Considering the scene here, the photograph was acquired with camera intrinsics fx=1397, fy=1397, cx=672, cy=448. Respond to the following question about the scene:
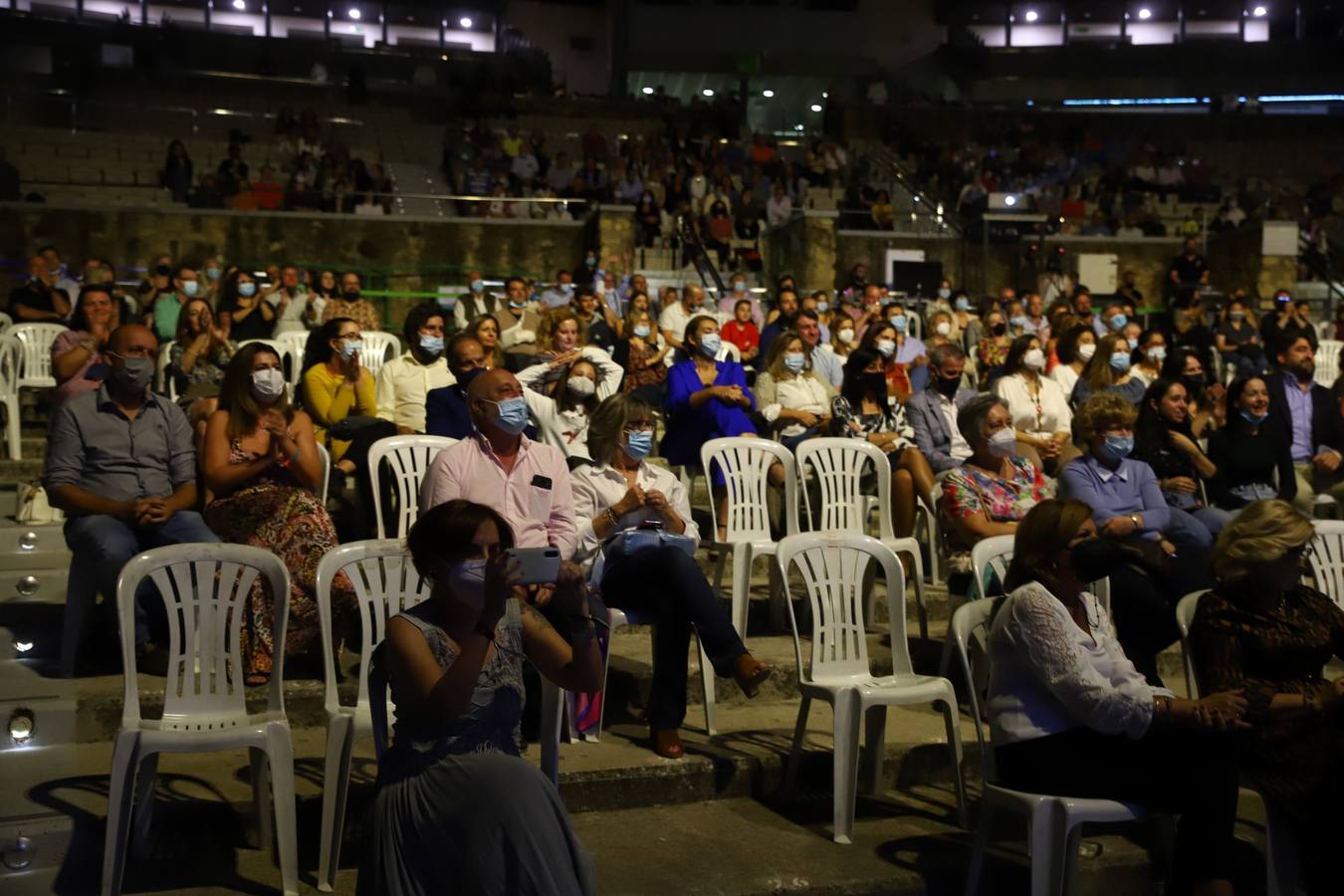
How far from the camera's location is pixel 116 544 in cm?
484

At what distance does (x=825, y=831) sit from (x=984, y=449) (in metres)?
1.98

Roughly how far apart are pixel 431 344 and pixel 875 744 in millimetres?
3311

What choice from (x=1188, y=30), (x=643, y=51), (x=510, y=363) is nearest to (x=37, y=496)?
(x=510, y=363)

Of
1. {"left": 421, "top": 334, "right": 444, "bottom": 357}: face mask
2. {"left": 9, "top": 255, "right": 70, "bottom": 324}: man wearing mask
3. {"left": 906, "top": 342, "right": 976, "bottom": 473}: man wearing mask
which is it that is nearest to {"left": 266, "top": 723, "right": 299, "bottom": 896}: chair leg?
{"left": 421, "top": 334, "right": 444, "bottom": 357}: face mask

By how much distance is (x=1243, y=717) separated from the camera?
12.7ft

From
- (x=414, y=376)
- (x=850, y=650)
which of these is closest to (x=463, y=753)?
(x=850, y=650)

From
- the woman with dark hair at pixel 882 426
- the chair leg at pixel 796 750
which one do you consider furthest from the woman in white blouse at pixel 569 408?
the chair leg at pixel 796 750

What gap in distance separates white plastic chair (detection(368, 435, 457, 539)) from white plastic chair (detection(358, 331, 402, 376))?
3072mm

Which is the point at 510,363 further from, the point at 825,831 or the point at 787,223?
the point at 787,223

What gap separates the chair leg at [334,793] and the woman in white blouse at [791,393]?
4.02 metres

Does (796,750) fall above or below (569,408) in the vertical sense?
below

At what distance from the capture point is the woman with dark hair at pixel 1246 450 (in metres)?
6.59

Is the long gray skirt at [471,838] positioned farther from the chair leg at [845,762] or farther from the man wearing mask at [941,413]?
the man wearing mask at [941,413]

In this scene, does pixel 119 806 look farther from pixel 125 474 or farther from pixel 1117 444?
pixel 1117 444
